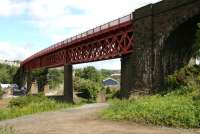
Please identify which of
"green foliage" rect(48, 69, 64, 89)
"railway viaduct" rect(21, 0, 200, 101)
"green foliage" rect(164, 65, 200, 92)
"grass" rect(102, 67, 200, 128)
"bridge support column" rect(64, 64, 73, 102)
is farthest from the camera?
"green foliage" rect(48, 69, 64, 89)

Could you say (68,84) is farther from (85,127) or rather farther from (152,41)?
(85,127)

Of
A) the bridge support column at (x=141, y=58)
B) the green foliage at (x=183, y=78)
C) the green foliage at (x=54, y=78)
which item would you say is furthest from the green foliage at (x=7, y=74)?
the green foliage at (x=183, y=78)

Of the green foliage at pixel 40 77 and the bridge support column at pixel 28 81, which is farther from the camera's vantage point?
the bridge support column at pixel 28 81

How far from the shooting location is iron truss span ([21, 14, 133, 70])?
39.2 meters

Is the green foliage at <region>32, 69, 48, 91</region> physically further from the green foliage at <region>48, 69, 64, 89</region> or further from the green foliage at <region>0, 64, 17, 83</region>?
the green foliage at <region>0, 64, 17, 83</region>

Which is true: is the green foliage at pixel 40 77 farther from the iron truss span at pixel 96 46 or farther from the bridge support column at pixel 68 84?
the bridge support column at pixel 68 84

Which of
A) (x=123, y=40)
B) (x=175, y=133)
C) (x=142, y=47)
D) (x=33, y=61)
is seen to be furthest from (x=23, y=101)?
(x=33, y=61)

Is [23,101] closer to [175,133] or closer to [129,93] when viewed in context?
[129,93]

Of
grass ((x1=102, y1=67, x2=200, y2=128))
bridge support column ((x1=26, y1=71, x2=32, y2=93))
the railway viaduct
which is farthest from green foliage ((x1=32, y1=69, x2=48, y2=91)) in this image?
grass ((x1=102, y1=67, x2=200, y2=128))

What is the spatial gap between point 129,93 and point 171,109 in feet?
55.0

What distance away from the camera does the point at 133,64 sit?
1437 inches

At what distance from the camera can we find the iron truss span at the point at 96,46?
39.2 meters

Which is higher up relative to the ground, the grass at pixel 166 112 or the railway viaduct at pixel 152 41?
the railway viaduct at pixel 152 41

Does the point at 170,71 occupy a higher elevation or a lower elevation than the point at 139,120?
higher
